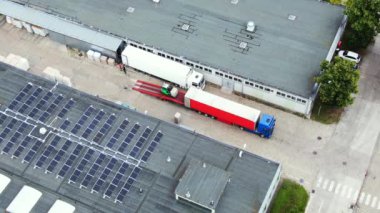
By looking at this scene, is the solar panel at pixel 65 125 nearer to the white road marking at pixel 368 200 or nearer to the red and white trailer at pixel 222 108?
the red and white trailer at pixel 222 108

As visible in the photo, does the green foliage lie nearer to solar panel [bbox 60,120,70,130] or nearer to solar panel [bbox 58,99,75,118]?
solar panel [bbox 60,120,70,130]

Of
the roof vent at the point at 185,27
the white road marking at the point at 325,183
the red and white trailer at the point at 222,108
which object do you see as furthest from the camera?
the roof vent at the point at 185,27

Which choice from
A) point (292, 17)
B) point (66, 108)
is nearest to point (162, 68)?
point (66, 108)

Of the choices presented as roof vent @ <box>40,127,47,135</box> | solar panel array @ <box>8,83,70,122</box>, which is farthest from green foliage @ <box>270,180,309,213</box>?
roof vent @ <box>40,127,47,135</box>

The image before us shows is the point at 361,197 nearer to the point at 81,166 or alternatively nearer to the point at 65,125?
the point at 81,166

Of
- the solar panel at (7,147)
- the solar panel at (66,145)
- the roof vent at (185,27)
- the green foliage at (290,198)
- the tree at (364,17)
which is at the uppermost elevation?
the tree at (364,17)

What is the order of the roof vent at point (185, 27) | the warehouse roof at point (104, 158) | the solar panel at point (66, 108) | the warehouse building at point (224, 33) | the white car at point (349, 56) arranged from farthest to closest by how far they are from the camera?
the roof vent at point (185, 27), the white car at point (349, 56), the warehouse building at point (224, 33), the solar panel at point (66, 108), the warehouse roof at point (104, 158)

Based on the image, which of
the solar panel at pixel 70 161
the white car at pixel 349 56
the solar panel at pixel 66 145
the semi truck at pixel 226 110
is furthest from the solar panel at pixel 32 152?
the white car at pixel 349 56

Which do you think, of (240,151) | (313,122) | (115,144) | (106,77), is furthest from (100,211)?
(313,122)
